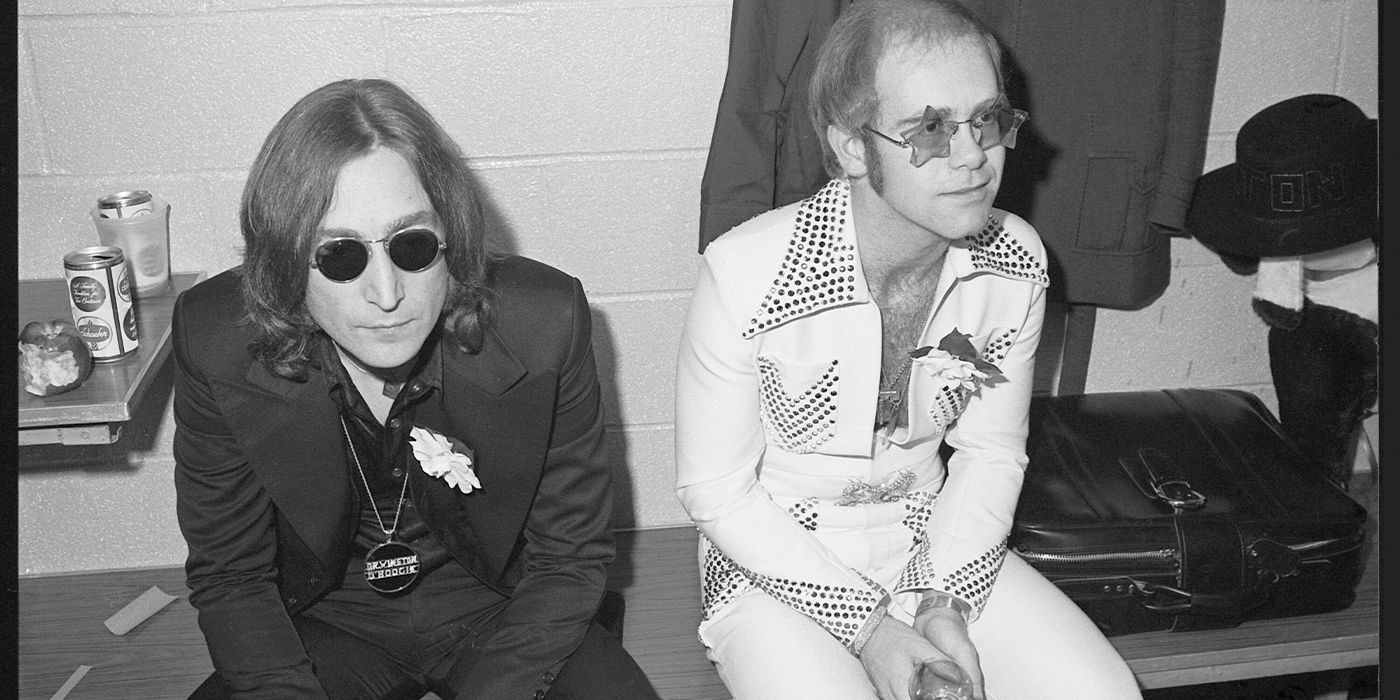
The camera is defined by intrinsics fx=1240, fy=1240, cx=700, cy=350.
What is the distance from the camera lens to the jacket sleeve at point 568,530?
167 centimetres

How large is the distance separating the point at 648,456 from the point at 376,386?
86cm

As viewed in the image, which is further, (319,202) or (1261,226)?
(1261,226)

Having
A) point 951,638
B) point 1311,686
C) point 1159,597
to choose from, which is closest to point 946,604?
point 951,638

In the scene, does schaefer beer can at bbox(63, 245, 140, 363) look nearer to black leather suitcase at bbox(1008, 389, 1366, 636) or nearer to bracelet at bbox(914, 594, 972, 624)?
bracelet at bbox(914, 594, 972, 624)

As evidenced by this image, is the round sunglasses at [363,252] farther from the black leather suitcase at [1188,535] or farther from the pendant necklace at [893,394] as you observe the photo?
the black leather suitcase at [1188,535]

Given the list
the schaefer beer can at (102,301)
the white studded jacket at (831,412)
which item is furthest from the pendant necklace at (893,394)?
the schaefer beer can at (102,301)

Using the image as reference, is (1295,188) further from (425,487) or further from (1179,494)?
(425,487)

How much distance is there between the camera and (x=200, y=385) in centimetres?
161

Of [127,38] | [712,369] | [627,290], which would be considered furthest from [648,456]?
[127,38]

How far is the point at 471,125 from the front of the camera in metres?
2.18

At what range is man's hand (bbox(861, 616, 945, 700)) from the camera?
1590mm

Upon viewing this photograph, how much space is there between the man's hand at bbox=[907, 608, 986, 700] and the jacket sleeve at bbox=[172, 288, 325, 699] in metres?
0.78

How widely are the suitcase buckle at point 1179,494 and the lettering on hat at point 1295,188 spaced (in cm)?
52

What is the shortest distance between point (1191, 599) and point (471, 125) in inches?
56.5
